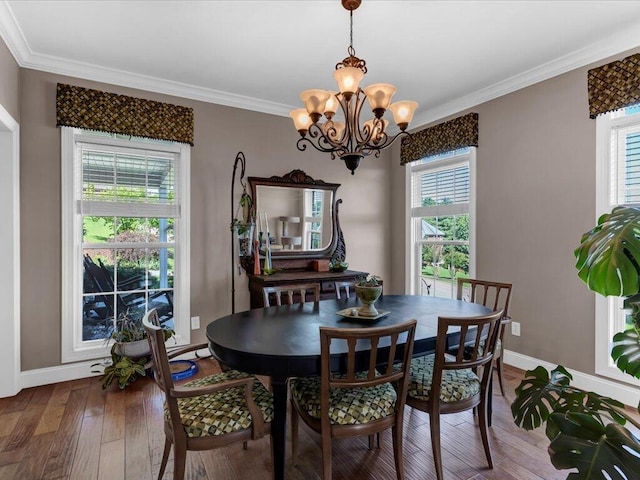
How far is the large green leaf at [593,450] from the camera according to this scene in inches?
39.8

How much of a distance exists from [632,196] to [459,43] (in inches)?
69.5

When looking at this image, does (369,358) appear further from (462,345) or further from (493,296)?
(493,296)

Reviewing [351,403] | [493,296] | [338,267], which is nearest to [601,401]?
[351,403]

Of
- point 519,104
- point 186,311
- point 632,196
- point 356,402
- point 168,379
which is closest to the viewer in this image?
point 168,379

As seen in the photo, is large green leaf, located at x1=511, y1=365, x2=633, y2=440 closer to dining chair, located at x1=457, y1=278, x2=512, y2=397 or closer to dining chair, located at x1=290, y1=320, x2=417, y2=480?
dining chair, located at x1=290, y1=320, x2=417, y2=480

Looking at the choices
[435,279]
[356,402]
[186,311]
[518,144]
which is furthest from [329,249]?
[356,402]

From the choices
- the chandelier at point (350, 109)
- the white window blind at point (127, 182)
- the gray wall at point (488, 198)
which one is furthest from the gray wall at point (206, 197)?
the chandelier at point (350, 109)

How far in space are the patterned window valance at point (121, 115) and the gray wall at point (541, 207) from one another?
311 centimetres

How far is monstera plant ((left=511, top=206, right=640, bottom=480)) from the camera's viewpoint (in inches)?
40.7

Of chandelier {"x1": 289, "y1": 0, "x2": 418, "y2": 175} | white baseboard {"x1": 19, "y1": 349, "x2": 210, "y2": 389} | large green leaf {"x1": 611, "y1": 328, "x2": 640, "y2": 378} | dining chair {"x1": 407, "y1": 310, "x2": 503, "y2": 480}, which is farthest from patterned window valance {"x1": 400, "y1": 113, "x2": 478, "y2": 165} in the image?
white baseboard {"x1": 19, "y1": 349, "x2": 210, "y2": 389}

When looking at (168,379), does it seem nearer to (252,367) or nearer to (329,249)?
(252,367)

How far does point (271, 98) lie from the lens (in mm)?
3898

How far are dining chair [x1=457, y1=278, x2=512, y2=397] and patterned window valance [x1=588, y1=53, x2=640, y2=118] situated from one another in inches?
62.3

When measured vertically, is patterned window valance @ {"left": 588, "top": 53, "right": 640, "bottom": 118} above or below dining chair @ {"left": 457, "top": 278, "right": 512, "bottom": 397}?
above
